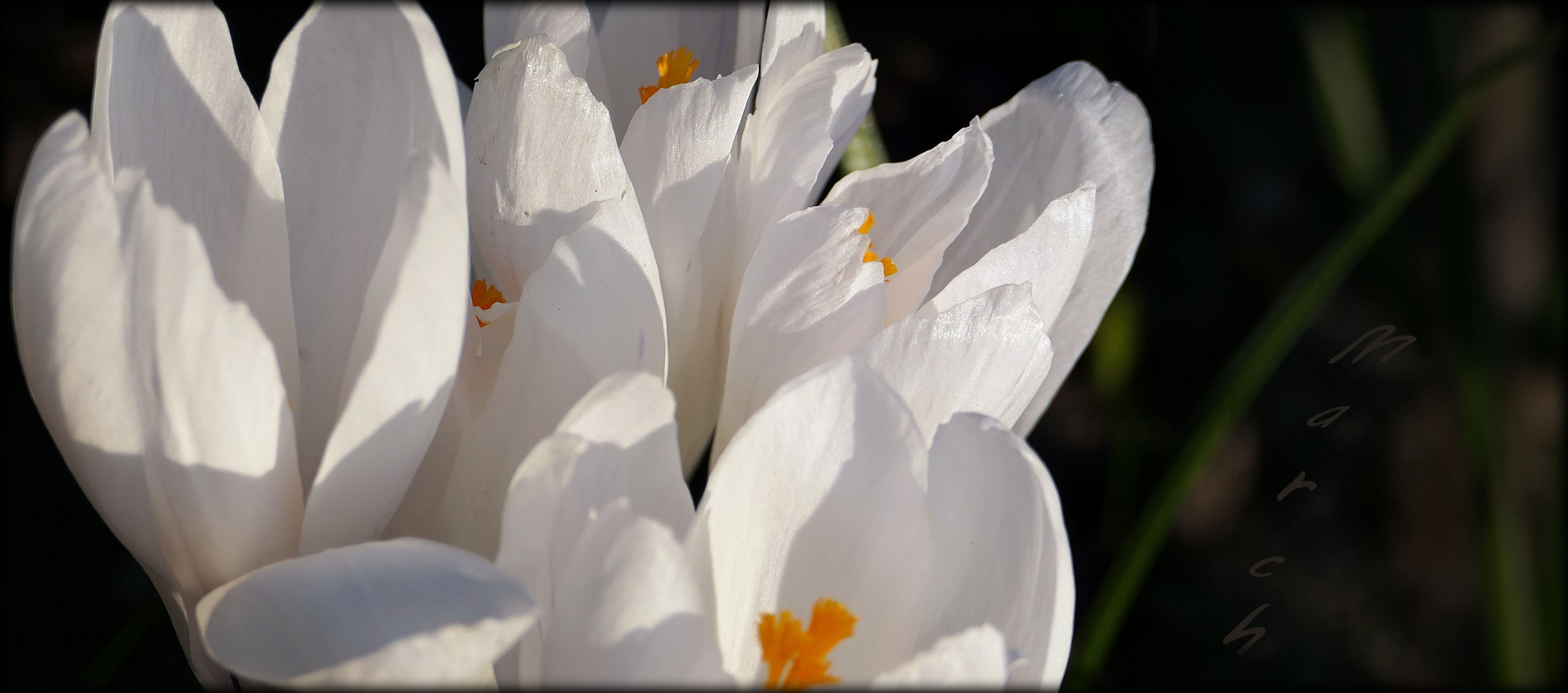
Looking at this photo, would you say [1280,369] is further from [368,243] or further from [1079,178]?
[368,243]

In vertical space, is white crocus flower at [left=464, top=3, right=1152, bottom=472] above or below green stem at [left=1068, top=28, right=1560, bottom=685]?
above

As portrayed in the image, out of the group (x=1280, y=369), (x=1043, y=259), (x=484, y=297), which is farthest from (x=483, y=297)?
(x=1280, y=369)

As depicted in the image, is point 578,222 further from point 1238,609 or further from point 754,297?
point 1238,609

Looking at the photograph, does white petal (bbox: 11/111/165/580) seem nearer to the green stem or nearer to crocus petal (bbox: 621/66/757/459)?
crocus petal (bbox: 621/66/757/459)

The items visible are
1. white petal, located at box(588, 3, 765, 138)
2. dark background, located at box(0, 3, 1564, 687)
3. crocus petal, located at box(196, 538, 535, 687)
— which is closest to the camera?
crocus petal, located at box(196, 538, 535, 687)

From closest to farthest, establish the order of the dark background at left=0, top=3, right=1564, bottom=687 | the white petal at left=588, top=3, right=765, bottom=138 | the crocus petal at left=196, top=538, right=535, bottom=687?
the crocus petal at left=196, top=538, right=535, bottom=687 → the white petal at left=588, top=3, right=765, bottom=138 → the dark background at left=0, top=3, right=1564, bottom=687

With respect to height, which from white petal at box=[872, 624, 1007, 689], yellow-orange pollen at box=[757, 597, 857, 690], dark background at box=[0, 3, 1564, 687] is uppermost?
white petal at box=[872, 624, 1007, 689]

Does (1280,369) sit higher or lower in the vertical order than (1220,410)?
lower

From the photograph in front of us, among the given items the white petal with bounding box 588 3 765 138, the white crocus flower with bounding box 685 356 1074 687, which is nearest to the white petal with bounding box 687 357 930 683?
the white crocus flower with bounding box 685 356 1074 687
